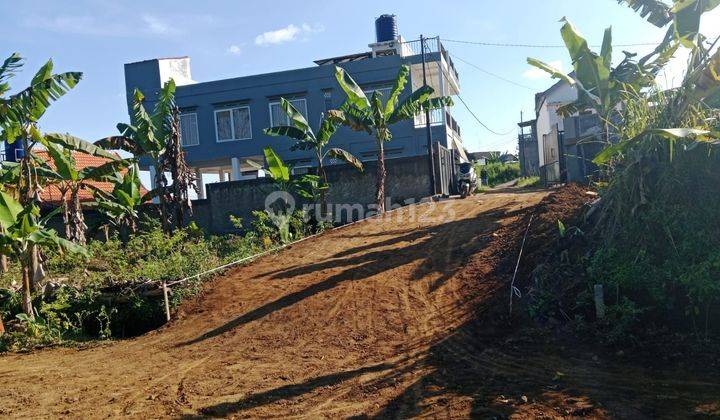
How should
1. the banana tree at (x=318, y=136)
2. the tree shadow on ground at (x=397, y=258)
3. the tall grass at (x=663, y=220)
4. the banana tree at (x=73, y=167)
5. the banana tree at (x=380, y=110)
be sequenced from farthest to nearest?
1. the banana tree at (x=318, y=136)
2. the banana tree at (x=380, y=110)
3. the banana tree at (x=73, y=167)
4. the tree shadow on ground at (x=397, y=258)
5. the tall grass at (x=663, y=220)

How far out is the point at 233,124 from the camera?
2283 centimetres

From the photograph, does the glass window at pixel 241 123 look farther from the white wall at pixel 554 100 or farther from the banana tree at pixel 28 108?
the white wall at pixel 554 100

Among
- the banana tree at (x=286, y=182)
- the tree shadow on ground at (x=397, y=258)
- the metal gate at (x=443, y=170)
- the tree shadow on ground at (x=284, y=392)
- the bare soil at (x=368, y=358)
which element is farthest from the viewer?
the metal gate at (x=443, y=170)

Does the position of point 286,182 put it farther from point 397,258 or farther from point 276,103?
point 276,103

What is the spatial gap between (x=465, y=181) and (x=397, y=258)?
25.1 feet

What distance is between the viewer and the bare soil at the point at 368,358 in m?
4.66

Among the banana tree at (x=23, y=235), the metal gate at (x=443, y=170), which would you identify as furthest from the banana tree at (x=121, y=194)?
the metal gate at (x=443, y=170)

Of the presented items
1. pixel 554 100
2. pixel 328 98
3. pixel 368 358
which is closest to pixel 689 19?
pixel 368 358

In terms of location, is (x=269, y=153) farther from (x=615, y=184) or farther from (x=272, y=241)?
(x=615, y=184)

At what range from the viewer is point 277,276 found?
9797 millimetres

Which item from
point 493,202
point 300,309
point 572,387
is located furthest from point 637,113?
point 493,202

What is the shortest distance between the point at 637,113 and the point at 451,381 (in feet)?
15.2

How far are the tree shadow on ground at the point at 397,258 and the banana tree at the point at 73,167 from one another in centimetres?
447

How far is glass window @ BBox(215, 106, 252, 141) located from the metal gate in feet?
30.1
